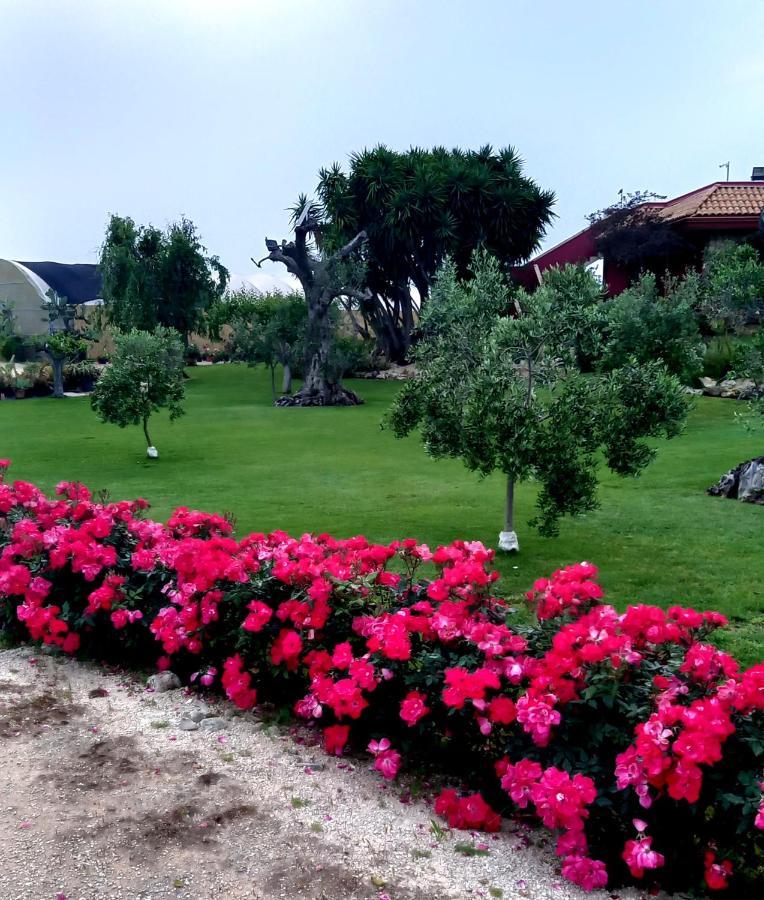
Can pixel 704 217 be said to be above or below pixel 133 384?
above

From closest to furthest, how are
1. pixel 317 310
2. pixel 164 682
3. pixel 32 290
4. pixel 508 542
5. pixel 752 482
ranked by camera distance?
pixel 164 682 → pixel 508 542 → pixel 752 482 → pixel 317 310 → pixel 32 290

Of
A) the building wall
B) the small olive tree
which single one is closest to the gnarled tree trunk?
the small olive tree

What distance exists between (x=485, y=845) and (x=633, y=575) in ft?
16.5

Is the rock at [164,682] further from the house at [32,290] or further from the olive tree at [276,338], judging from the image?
the house at [32,290]

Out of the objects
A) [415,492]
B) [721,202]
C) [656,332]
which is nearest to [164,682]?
[415,492]

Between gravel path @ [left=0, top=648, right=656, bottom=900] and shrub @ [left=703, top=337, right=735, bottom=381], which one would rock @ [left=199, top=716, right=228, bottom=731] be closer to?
gravel path @ [left=0, top=648, right=656, bottom=900]

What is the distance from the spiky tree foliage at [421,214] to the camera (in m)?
37.4

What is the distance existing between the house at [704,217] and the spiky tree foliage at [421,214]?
3.70m

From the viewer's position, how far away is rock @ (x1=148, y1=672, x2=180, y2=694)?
5176 millimetres

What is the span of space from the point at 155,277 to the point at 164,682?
34761mm

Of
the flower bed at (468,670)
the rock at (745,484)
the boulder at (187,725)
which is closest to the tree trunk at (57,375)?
the rock at (745,484)

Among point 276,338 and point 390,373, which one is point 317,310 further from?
point 390,373

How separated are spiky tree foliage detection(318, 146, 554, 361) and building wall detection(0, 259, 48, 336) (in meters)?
21.3

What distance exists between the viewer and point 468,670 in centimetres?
402
